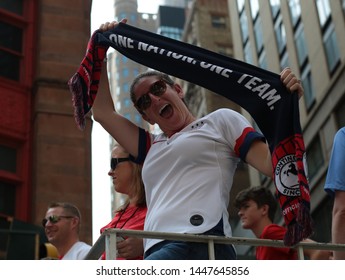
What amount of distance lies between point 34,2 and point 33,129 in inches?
129

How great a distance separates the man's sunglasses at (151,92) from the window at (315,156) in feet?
81.3

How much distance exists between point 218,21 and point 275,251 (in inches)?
1873

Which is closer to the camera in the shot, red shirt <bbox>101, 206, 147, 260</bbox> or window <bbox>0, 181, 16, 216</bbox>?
red shirt <bbox>101, 206, 147, 260</bbox>

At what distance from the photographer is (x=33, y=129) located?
614 inches

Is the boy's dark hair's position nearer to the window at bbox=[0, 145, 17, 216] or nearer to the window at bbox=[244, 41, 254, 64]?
the window at bbox=[0, 145, 17, 216]

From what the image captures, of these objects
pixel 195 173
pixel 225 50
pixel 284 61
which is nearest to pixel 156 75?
pixel 195 173

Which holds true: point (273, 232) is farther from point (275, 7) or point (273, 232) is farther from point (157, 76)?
point (275, 7)

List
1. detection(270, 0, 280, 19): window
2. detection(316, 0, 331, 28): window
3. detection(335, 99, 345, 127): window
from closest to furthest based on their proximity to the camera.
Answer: detection(335, 99, 345, 127): window, detection(316, 0, 331, 28): window, detection(270, 0, 280, 19): window

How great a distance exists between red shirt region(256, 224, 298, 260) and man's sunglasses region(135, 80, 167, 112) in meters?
1.39

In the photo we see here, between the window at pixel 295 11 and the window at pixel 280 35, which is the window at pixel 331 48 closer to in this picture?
the window at pixel 295 11

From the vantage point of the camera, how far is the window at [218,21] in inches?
2030

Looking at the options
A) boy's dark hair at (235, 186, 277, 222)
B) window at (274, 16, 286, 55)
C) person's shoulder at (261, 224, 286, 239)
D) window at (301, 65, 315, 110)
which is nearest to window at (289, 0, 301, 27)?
window at (274, 16, 286, 55)

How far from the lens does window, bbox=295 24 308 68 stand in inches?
1221

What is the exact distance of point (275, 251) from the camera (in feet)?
17.3
